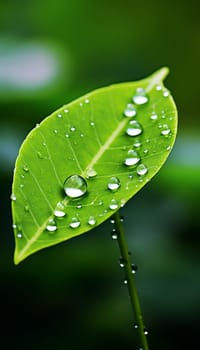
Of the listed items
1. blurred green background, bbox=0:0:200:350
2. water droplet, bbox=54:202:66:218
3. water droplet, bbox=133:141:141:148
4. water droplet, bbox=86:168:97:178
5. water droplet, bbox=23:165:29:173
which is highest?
blurred green background, bbox=0:0:200:350

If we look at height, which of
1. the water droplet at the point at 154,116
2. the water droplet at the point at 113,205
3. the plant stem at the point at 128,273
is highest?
the water droplet at the point at 154,116

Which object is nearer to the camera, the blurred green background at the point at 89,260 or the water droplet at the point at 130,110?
the water droplet at the point at 130,110

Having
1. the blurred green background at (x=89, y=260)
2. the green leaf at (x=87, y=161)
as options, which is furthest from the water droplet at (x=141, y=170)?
the blurred green background at (x=89, y=260)

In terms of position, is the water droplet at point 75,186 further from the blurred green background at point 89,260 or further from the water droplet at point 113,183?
the blurred green background at point 89,260

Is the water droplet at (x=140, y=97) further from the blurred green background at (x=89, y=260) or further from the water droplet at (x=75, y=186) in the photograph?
the blurred green background at (x=89, y=260)

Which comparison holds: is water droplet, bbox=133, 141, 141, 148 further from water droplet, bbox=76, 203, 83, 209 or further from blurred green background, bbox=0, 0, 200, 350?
blurred green background, bbox=0, 0, 200, 350

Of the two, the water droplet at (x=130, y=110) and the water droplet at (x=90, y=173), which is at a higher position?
the water droplet at (x=130, y=110)

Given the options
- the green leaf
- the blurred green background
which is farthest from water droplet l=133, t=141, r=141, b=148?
the blurred green background

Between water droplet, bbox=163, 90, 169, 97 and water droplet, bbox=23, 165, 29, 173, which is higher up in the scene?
water droplet, bbox=163, 90, 169, 97
